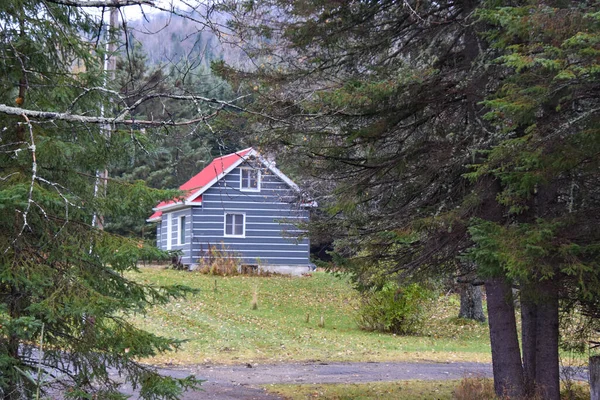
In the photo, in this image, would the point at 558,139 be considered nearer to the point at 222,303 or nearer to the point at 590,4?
the point at 590,4

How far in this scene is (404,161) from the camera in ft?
30.1

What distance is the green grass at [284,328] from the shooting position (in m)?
16.4

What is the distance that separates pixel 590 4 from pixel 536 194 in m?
2.67

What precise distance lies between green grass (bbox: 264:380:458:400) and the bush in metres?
7.93

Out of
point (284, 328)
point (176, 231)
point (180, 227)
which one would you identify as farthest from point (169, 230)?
point (284, 328)

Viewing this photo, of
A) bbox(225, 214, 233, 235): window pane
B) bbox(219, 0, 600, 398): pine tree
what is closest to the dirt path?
bbox(219, 0, 600, 398): pine tree

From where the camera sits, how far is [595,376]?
22.6ft

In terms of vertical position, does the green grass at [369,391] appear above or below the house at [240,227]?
below

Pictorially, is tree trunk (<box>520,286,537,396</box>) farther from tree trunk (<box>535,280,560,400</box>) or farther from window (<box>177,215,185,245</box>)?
window (<box>177,215,185,245</box>)

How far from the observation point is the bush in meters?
20.4

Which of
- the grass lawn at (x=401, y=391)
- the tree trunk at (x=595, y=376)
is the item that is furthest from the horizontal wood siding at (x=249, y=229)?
the tree trunk at (x=595, y=376)

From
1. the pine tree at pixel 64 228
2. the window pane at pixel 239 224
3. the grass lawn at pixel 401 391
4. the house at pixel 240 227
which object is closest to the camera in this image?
the pine tree at pixel 64 228

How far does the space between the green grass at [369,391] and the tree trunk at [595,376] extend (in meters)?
4.17

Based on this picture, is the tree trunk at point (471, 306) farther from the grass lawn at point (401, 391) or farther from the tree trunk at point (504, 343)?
the tree trunk at point (504, 343)
